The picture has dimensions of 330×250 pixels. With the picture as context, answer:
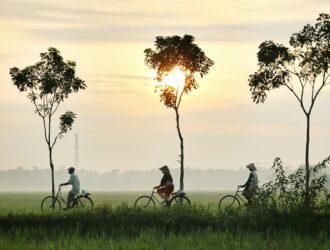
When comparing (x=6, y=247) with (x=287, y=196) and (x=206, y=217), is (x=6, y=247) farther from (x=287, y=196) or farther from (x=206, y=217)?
(x=287, y=196)

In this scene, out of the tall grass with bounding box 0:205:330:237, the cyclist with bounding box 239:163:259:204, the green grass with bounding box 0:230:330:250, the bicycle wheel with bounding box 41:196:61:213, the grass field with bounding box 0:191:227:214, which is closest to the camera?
the green grass with bounding box 0:230:330:250

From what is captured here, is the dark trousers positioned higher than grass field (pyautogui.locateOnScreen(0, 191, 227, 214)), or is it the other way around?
the dark trousers

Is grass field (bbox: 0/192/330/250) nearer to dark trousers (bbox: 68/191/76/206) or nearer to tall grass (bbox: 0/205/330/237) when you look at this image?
tall grass (bbox: 0/205/330/237)

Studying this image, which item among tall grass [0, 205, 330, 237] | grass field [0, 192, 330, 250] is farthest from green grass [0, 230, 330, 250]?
tall grass [0, 205, 330, 237]

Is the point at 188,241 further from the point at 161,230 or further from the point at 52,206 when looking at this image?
the point at 52,206

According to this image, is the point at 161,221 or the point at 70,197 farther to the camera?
the point at 70,197

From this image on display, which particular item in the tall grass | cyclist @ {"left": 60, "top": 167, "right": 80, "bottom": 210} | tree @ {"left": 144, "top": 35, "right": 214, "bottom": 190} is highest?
tree @ {"left": 144, "top": 35, "right": 214, "bottom": 190}

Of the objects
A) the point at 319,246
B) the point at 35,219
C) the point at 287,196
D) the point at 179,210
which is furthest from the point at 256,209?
the point at 35,219

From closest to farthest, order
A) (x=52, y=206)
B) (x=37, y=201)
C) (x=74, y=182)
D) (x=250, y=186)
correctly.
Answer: (x=250, y=186), (x=74, y=182), (x=52, y=206), (x=37, y=201)

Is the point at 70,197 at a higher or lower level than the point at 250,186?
lower

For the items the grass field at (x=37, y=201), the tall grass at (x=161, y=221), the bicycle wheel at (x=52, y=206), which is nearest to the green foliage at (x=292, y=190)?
the tall grass at (x=161, y=221)

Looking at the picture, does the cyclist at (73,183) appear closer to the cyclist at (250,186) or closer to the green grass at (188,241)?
the green grass at (188,241)

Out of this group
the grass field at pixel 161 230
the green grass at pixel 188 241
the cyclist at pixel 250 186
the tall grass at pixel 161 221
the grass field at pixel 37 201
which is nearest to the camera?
the green grass at pixel 188 241

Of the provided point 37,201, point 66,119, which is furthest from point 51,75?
point 37,201
